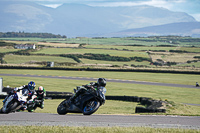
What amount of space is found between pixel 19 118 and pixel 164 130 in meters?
7.50

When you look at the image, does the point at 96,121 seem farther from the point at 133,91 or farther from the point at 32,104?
the point at 133,91

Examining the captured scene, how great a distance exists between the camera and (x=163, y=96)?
141 feet

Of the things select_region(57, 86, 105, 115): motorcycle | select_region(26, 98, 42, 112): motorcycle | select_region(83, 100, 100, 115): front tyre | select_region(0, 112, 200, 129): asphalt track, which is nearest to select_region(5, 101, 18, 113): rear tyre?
select_region(0, 112, 200, 129): asphalt track

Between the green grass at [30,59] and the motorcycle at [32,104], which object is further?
the green grass at [30,59]

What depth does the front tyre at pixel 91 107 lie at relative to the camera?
15.3 m

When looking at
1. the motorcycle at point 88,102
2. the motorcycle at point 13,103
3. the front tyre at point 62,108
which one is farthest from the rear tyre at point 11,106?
the motorcycle at point 88,102

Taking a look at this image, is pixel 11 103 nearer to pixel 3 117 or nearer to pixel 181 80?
pixel 3 117

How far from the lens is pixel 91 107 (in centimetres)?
1547

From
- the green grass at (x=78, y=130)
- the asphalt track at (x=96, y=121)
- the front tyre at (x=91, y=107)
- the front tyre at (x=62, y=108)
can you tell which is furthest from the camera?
the front tyre at (x=62, y=108)

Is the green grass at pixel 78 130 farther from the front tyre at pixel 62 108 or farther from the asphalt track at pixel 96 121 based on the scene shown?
the front tyre at pixel 62 108

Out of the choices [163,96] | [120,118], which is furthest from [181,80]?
[120,118]

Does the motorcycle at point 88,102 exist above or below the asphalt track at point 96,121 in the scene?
above

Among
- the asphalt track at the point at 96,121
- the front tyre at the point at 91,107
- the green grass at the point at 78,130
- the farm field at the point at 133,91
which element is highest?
the front tyre at the point at 91,107

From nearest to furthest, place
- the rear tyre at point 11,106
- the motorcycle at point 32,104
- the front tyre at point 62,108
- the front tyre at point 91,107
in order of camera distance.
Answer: the front tyre at point 91,107 → the rear tyre at point 11,106 → the front tyre at point 62,108 → the motorcycle at point 32,104
